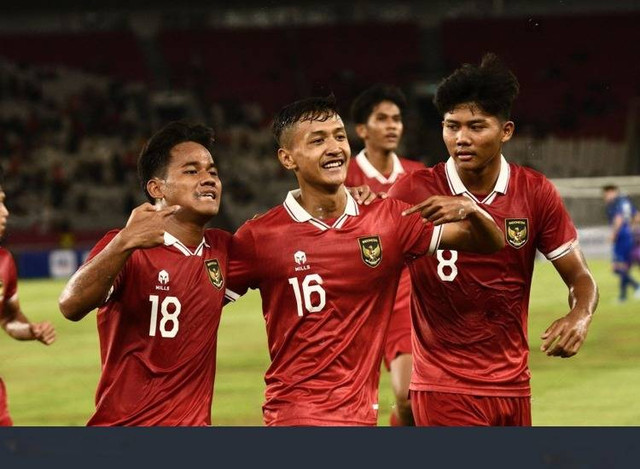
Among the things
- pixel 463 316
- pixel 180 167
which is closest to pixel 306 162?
pixel 180 167

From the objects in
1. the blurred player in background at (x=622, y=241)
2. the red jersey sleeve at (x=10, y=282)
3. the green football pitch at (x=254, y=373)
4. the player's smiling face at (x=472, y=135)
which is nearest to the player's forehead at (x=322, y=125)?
the player's smiling face at (x=472, y=135)

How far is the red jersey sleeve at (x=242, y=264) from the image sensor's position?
14.5 ft

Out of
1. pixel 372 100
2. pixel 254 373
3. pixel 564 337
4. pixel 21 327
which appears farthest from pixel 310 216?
pixel 254 373

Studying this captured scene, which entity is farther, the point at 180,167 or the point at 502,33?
the point at 502,33

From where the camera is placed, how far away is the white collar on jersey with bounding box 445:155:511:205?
4691 millimetres

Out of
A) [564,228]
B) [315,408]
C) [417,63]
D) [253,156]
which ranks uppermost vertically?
[417,63]

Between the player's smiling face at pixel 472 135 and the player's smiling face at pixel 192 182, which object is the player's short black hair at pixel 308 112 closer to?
the player's smiling face at pixel 192 182

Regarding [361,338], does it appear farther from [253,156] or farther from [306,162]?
[253,156]

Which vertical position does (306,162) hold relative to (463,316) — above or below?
above

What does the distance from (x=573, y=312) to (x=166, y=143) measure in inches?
66.1

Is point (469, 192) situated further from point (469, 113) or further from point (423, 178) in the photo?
point (469, 113)

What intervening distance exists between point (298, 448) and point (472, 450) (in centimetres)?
44

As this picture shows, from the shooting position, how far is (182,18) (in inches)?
1246

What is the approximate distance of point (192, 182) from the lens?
14.5ft
